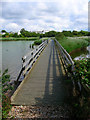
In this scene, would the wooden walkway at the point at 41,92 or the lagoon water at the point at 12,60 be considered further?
the lagoon water at the point at 12,60

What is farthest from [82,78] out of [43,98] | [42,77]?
[42,77]

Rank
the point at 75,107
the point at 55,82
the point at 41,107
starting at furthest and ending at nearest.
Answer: the point at 55,82
the point at 41,107
the point at 75,107

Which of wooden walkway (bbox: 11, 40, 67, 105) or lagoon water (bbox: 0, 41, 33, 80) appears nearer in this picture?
wooden walkway (bbox: 11, 40, 67, 105)

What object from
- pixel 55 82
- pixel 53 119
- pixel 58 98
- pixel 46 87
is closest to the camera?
pixel 53 119

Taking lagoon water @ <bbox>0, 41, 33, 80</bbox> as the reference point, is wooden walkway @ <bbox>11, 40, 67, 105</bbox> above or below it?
below

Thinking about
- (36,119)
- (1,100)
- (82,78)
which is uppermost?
(82,78)

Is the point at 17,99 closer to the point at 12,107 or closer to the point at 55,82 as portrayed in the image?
the point at 12,107

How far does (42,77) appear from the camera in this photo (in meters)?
6.82

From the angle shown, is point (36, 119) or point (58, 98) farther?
point (58, 98)

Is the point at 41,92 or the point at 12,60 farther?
the point at 12,60

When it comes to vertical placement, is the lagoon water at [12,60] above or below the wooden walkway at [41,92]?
above

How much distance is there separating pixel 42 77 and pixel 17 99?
94.5 inches

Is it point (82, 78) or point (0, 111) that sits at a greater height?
point (82, 78)

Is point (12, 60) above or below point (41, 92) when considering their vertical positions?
above
